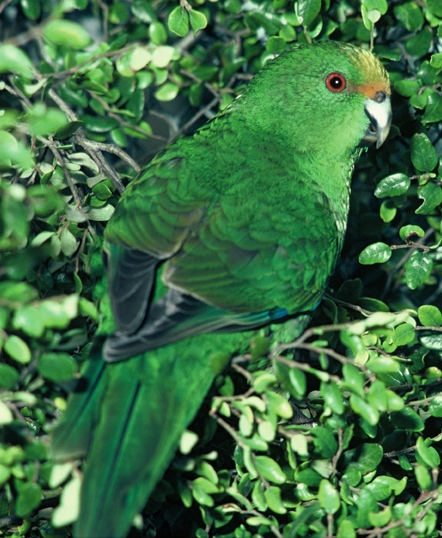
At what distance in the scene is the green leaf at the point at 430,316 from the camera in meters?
1.19

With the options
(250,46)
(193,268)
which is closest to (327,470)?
(193,268)

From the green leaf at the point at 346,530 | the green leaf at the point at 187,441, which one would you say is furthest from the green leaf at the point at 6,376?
the green leaf at the point at 346,530

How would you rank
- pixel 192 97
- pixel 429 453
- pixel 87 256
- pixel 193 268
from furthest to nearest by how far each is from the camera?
pixel 192 97
pixel 87 256
pixel 193 268
pixel 429 453

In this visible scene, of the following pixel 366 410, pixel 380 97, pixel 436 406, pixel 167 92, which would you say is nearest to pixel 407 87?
pixel 380 97

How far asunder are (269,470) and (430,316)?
1.46 feet

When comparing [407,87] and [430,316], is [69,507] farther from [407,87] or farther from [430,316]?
[407,87]

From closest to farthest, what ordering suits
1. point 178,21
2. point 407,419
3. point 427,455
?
point 427,455
point 407,419
point 178,21

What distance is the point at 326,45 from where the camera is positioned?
1.47 meters

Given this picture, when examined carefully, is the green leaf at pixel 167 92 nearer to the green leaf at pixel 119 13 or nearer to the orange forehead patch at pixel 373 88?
the green leaf at pixel 119 13

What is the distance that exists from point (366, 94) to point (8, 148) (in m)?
0.98

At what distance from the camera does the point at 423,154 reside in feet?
4.20

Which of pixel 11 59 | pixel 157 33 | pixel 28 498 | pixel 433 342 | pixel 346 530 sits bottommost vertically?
pixel 433 342

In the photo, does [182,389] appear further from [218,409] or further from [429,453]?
[429,453]

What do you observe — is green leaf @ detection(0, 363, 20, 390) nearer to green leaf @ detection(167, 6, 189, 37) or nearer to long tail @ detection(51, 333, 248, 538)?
long tail @ detection(51, 333, 248, 538)
